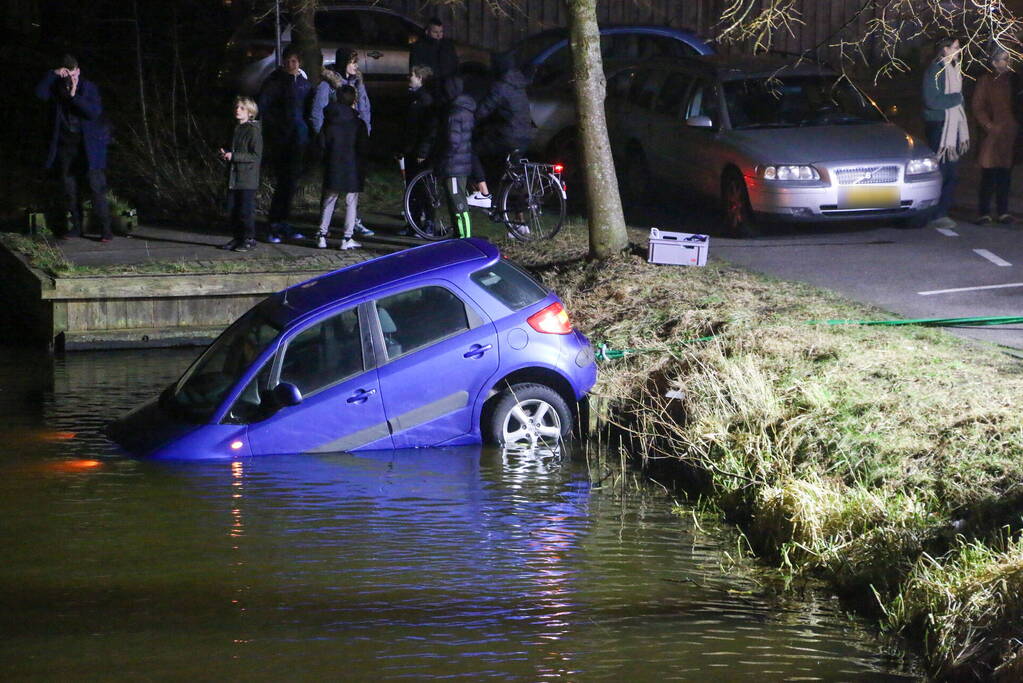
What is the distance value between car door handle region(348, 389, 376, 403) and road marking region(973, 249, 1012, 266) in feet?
25.3

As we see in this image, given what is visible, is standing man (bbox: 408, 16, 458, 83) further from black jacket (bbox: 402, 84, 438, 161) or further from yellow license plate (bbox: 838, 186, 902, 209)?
yellow license plate (bbox: 838, 186, 902, 209)

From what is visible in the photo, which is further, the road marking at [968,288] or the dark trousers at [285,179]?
the dark trousers at [285,179]

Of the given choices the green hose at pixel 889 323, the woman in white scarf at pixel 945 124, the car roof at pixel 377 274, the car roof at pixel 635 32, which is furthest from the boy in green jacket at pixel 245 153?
the woman in white scarf at pixel 945 124

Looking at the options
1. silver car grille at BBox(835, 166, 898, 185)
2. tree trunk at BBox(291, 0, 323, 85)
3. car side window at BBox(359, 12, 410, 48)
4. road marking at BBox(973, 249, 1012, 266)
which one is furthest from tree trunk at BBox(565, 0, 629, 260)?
car side window at BBox(359, 12, 410, 48)

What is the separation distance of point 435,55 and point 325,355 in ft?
30.8

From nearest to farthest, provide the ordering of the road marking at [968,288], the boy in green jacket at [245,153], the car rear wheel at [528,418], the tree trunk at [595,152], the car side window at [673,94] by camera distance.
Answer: the car rear wheel at [528,418]
the road marking at [968,288]
the tree trunk at [595,152]
the boy in green jacket at [245,153]
the car side window at [673,94]

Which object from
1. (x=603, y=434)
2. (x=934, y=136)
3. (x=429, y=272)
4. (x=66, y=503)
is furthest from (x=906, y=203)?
(x=66, y=503)

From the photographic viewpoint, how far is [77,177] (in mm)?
15852

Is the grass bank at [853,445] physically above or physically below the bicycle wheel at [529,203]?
below

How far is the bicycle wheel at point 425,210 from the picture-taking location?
1587 centimetres

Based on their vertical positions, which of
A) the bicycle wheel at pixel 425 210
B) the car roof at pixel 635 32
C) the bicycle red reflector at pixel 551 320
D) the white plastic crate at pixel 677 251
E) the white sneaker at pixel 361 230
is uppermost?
the car roof at pixel 635 32

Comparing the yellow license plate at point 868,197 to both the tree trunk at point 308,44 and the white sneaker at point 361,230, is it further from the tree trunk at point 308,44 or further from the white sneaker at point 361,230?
the tree trunk at point 308,44

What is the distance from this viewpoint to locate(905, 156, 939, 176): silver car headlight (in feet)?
51.0

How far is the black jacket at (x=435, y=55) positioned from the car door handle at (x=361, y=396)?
9.15 metres
